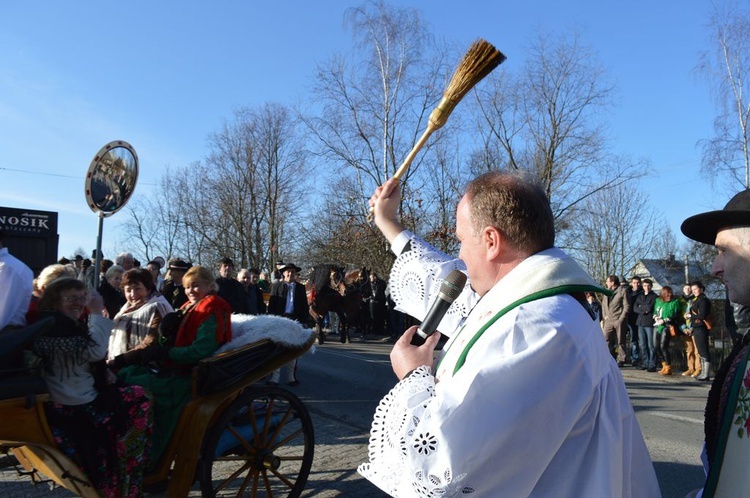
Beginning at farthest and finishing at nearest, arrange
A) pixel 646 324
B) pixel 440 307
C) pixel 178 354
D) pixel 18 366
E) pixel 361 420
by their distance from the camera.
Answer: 1. pixel 646 324
2. pixel 361 420
3. pixel 178 354
4. pixel 18 366
5. pixel 440 307

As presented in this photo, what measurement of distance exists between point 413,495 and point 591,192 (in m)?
22.1

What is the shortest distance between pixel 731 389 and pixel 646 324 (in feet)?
38.2

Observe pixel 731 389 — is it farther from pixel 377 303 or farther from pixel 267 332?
pixel 377 303

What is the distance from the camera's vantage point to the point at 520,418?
1.24 metres

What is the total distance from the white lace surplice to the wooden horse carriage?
2648 millimetres

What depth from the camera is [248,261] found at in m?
33.6

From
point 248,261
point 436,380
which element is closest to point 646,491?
point 436,380

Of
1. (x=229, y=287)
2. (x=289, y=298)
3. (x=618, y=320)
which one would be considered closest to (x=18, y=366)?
(x=229, y=287)

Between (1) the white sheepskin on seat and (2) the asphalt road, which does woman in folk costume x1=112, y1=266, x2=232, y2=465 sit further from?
(2) the asphalt road

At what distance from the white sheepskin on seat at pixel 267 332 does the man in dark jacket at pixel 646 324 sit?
9.54 meters

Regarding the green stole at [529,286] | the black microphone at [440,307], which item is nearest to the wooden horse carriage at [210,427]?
the black microphone at [440,307]

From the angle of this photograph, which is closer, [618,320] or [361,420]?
[361,420]

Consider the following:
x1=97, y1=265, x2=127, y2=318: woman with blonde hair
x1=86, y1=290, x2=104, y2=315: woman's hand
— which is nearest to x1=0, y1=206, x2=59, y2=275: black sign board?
x1=97, y1=265, x2=127, y2=318: woman with blonde hair

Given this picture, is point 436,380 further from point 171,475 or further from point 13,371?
point 171,475
